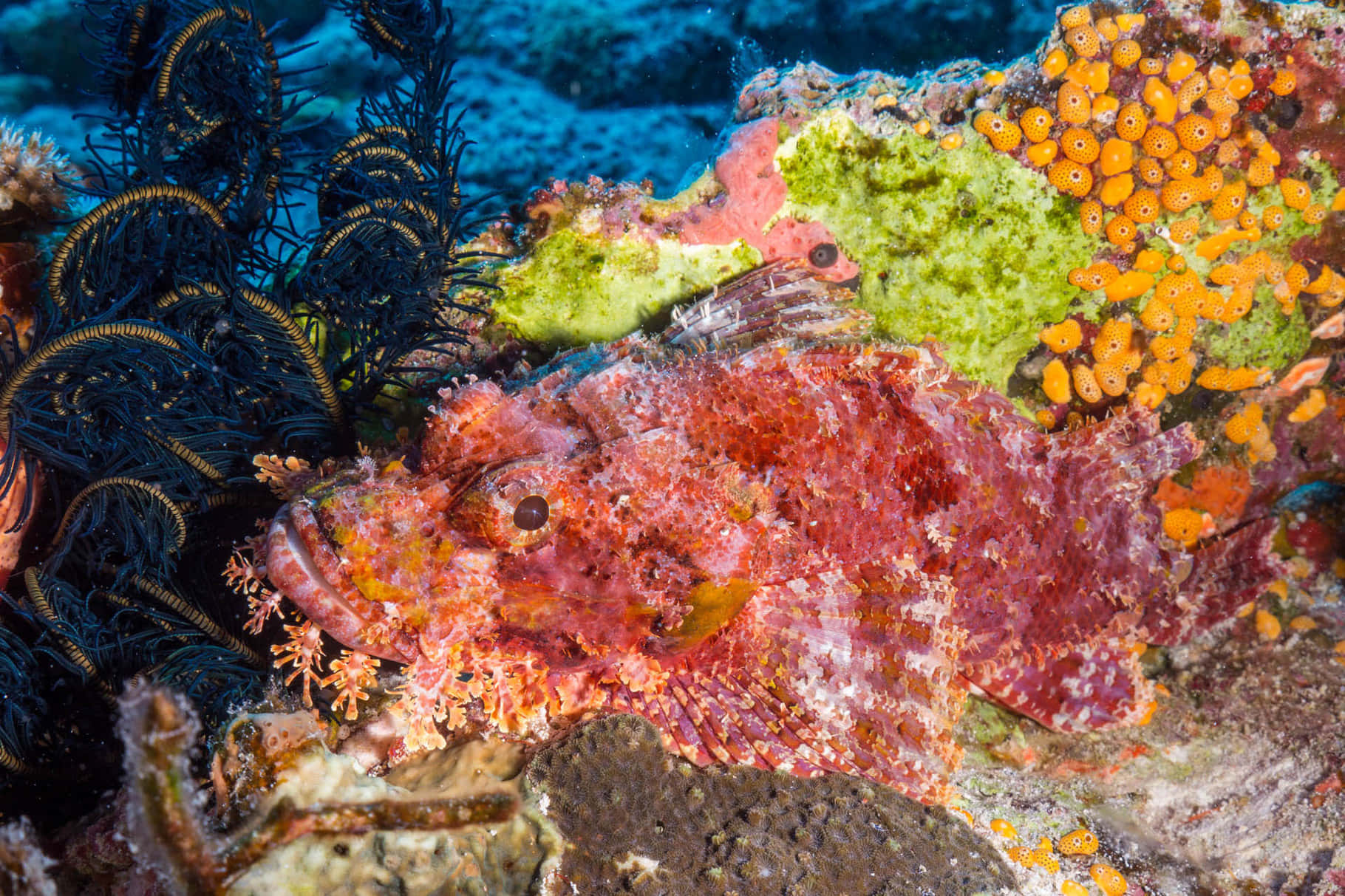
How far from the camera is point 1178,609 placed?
14.7 ft

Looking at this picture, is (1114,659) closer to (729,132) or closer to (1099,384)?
(1099,384)

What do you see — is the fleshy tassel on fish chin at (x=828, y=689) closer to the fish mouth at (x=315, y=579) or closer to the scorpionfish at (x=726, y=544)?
the scorpionfish at (x=726, y=544)

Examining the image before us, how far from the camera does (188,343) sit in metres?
3.01

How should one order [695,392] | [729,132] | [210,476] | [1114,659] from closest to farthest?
[695,392], [210,476], [729,132], [1114,659]

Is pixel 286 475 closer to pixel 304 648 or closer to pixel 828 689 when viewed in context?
pixel 304 648

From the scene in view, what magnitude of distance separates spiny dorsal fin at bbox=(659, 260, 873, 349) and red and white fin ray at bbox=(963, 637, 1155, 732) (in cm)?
228

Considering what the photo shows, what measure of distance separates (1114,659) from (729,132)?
147 inches

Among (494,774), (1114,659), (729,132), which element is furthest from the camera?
(1114,659)

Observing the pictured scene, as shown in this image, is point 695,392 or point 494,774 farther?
point 695,392

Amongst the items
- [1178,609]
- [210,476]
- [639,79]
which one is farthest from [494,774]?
[639,79]

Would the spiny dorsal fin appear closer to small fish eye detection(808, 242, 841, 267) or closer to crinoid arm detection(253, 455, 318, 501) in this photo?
small fish eye detection(808, 242, 841, 267)

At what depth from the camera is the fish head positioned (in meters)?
2.58

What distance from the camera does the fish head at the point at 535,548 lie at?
258cm

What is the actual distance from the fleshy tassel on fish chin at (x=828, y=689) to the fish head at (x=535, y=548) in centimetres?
23
